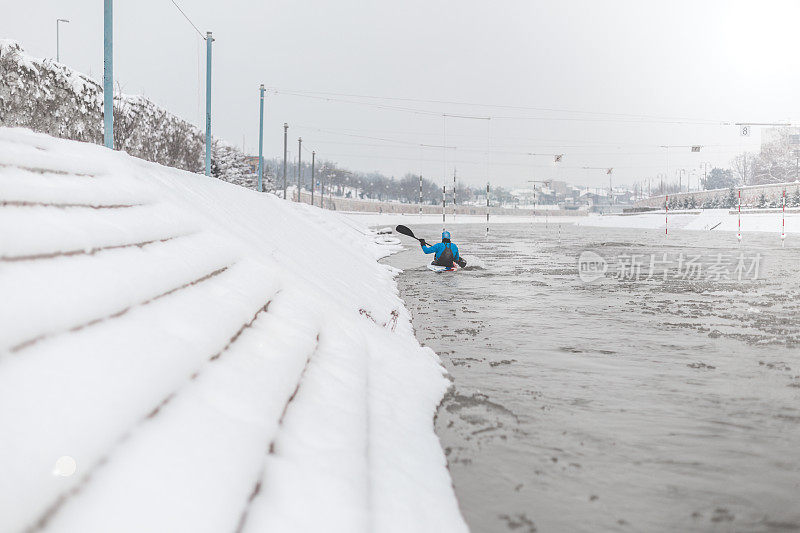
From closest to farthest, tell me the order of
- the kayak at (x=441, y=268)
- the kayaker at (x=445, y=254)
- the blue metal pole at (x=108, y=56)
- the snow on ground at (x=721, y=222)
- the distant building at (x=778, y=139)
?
the blue metal pole at (x=108, y=56)
the kayaker at (x=445, y=254)
the kayak at (x=441, y=268)
the snow on ground at (x=721, y=222)
the distant building at (x=778, y=139)

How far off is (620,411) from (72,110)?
78.5ft

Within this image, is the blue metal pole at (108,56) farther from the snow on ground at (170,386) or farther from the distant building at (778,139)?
the distant building at (778,139)

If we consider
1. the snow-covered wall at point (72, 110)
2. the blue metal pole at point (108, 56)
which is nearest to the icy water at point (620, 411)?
the blue metal pole at point (108, 56)

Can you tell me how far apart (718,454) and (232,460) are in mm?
3078

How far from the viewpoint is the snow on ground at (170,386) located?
192 centimetres

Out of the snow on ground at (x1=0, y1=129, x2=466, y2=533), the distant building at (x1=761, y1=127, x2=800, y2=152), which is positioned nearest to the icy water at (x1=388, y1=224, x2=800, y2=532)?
the snow on ground at (x1=0, y1=129, x2=466, y2=533)

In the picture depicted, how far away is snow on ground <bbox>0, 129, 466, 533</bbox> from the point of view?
1.92 metres

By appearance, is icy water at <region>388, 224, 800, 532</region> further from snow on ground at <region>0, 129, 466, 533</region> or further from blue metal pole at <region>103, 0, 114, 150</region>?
blue metal pole at <region>103, 0, 114, 150</region>

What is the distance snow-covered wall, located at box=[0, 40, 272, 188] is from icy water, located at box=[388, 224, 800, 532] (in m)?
17.6

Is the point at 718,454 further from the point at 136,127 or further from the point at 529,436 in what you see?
the point at 136,127

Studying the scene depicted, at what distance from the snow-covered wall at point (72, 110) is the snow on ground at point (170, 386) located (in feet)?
Answer: 60.0

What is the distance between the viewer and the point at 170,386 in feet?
8.56

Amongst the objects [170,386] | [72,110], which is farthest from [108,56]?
[72,110]

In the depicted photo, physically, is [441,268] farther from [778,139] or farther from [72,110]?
[778,139]
